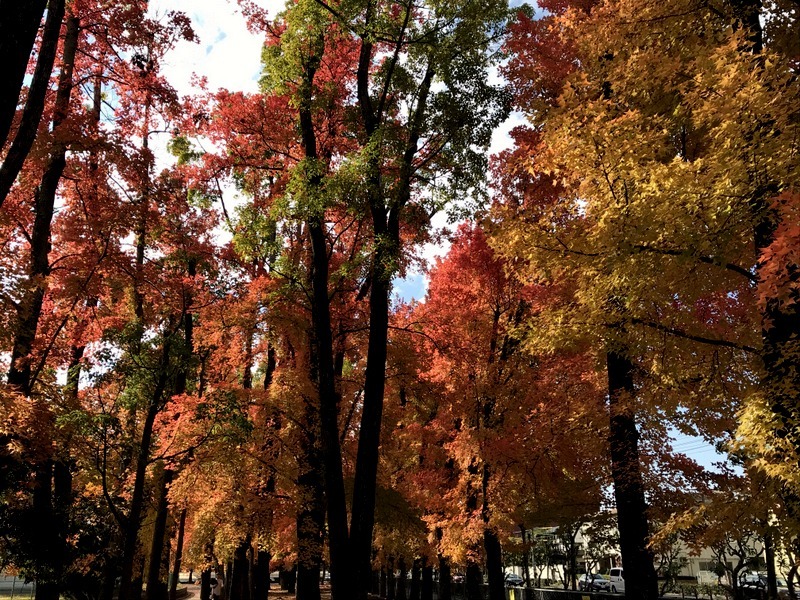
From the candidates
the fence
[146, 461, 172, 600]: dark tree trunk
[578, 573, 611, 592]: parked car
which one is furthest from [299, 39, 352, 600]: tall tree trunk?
the fence

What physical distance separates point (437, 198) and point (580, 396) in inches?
210

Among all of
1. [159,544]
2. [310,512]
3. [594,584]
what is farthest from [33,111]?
[594,584]

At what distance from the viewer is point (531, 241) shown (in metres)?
7.23

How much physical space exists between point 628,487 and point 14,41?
33.1 ft

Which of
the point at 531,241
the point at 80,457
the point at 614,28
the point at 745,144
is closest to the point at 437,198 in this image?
the point at 531,241

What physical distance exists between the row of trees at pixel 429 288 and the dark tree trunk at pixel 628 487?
0.04 m

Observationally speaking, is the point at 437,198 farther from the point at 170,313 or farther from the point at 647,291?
the point at 170,313

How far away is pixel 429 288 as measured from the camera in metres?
19.9

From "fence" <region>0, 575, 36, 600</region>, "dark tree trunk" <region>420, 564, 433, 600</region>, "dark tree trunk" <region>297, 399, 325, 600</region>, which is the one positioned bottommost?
"fence" <region>0, 575, 36, 600</region>

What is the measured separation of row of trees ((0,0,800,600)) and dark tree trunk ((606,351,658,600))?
0.04 m

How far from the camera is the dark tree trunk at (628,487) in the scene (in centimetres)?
884

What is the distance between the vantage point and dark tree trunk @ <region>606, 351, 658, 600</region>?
29.0 ft

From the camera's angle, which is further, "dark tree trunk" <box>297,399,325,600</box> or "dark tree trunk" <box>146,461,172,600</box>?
"dark tree trunk" <box>146,461,172,600</box>

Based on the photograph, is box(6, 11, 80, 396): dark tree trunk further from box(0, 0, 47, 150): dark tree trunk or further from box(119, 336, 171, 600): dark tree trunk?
box(0, 0, 47, 150): dark tree trunk
